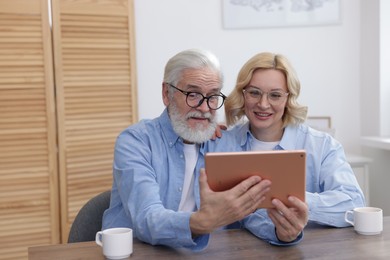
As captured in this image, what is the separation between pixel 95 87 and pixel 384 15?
1919 mm

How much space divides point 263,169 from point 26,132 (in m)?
1.87

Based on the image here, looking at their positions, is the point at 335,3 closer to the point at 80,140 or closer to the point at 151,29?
the point at 151,29

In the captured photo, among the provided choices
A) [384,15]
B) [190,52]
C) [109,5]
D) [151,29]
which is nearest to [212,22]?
[151,29]

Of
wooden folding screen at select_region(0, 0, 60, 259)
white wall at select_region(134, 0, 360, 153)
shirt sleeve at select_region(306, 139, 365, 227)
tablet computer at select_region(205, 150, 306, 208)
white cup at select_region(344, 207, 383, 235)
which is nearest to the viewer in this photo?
tablet computer at select_region(205, 150, 306, 208)

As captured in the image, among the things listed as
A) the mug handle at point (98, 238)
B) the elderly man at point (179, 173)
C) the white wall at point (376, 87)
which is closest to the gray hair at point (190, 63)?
the elderly man at point (179, 173)

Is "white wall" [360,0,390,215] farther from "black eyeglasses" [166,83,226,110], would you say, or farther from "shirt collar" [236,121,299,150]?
"black eyeglasses" [166,83,226,110]

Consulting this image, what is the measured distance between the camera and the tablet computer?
3.73 ft

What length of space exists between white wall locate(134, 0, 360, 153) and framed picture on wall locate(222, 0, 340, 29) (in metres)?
0.04

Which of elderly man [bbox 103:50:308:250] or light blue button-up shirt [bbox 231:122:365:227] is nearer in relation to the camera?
elderly man [bbox 103:50:308:250]

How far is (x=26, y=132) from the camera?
8.78 feet

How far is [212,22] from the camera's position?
3154mm

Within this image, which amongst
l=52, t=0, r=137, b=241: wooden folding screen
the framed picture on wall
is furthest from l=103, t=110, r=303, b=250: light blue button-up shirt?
the framed picture on wall

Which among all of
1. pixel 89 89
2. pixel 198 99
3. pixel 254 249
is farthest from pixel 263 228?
pixel 89 89

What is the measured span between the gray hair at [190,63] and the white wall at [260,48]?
1.41 meters
